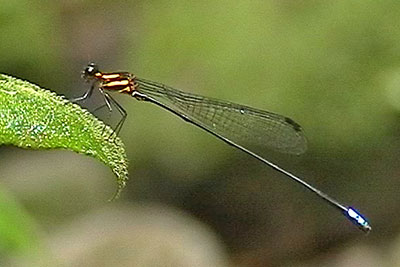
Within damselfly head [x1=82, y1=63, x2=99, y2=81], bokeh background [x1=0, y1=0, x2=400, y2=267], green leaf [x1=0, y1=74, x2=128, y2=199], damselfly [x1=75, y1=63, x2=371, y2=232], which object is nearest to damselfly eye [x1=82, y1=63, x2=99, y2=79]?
damselfly head [x1=82, y1=63, x2=99, y2=81]

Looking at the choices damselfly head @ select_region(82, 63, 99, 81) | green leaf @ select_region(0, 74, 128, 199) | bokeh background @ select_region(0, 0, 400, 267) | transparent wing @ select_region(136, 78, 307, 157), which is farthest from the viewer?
bokeh background @ select_region(0, 0, 400, 267)

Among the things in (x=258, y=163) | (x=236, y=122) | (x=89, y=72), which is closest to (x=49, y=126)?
(x=89, y=72)

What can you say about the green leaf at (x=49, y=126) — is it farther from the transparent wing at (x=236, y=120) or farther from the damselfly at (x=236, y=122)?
the transparent wing at (x=236, y=120)

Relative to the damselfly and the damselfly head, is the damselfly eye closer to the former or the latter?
the damselfly head

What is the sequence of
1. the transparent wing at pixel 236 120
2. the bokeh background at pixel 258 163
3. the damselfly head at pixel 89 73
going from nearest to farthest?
the damselfly head at pixel 89 73 → the transparent wing at pixel 236 120 → the bokeh background at pixel 258 163

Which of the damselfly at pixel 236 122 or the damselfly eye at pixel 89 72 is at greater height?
the damselfly at pixel 236 122

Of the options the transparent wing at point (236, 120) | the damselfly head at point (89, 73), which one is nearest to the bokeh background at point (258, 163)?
the transparent wing at point (236, 120)
